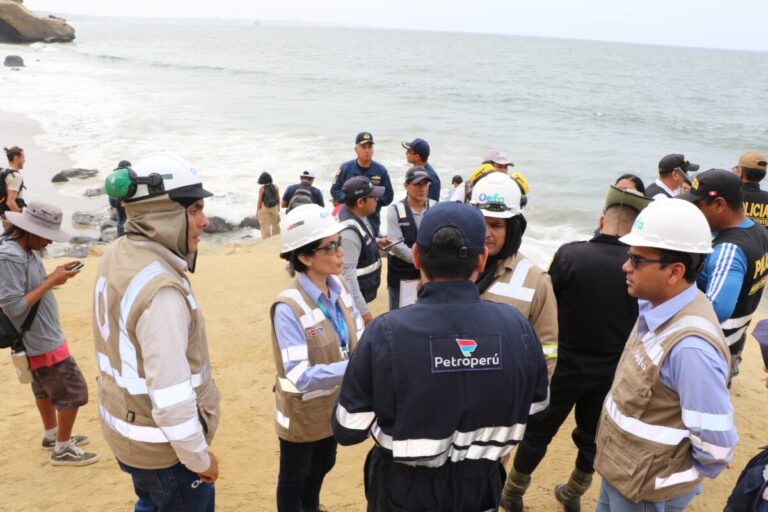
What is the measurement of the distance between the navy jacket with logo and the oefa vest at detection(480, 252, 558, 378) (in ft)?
3.26

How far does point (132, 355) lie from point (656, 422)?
7.70 ft

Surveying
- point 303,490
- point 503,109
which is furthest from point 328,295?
point 503,109

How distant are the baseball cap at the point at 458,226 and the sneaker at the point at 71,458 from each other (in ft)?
12.6

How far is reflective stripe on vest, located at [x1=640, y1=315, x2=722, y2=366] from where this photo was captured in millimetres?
2658

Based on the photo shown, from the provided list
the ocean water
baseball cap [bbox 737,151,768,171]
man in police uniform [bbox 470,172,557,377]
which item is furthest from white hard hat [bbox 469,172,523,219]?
the ocean water

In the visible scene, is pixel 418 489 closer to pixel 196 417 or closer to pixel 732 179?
pixel 196 417

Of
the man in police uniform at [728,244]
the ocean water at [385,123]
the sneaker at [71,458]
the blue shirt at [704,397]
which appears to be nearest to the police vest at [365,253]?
the man in police uniform at [728,244]

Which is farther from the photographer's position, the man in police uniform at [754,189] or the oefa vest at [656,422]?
the man in police uniform at [754,189]

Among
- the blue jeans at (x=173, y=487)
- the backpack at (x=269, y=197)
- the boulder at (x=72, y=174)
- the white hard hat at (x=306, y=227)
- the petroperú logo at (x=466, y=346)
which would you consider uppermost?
the white hard hat at (x=306, y=227)

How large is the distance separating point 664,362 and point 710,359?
0.61ft

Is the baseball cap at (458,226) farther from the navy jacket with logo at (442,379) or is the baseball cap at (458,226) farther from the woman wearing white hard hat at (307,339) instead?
the woman wearing white hard hat at (307,339)

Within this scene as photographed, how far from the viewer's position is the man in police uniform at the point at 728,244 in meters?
3.90

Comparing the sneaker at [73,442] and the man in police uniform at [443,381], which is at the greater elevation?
the man in police uniform at [443,381]

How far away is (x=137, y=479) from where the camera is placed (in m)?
3.05
